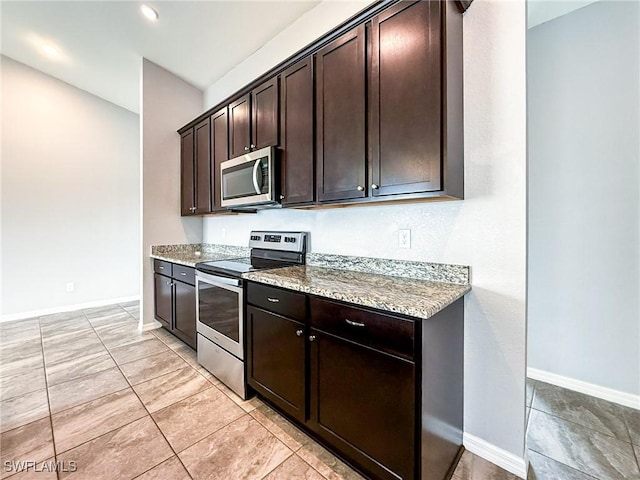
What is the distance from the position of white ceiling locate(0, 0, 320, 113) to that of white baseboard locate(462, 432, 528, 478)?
133 inches

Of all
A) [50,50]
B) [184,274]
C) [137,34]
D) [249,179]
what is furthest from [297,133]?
[50,50]

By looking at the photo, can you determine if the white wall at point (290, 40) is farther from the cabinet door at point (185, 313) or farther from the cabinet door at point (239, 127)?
the cabinet door at point (185, 313)

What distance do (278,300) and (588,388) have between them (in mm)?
2344

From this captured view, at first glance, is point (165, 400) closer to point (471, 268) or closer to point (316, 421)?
point (316, 421)

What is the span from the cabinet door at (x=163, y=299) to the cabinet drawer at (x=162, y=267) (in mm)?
55

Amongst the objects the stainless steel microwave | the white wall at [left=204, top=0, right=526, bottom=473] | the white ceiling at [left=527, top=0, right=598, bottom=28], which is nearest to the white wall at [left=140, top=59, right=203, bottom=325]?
the stainless steel microwave

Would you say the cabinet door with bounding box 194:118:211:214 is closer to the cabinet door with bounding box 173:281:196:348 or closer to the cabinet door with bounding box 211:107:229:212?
the cabinet door with bounding box 211:107:229:212

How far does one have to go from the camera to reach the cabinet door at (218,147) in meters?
2.80

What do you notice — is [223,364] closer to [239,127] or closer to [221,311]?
[221,311]

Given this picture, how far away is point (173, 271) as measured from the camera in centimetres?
298

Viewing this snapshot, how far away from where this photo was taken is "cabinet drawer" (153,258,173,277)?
10.1ft

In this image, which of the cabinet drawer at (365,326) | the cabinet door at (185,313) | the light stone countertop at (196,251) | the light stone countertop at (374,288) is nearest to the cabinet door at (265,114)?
the light stone countertop at (374,288)

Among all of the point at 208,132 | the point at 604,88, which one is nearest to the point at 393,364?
the point at 604,88

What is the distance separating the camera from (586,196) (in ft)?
6.70
